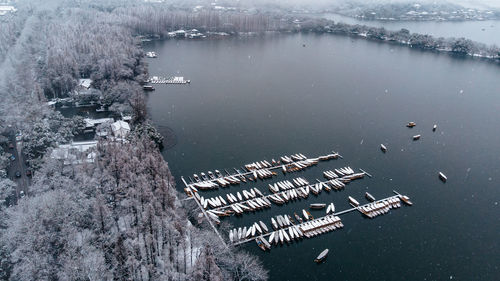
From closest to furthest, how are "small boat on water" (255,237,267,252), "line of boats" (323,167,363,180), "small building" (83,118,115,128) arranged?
"small boat on water" (255,237,267,252) → "line of boats" (323,167,363,180) → "small building" (83,118,115,128)

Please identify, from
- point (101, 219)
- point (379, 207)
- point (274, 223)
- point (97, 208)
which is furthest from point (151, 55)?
point (379, 207)

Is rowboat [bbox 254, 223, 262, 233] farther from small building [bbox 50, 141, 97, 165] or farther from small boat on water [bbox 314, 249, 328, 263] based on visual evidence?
small building [bbox 50, 141, 97, 165]

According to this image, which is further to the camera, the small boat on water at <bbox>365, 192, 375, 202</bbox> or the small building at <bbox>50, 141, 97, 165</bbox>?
the small boat on water at <bbox>365, 192, 375, 202</bbox>

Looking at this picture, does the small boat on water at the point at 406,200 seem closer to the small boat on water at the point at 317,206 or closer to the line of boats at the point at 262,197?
the line of boats at the point at 262,197

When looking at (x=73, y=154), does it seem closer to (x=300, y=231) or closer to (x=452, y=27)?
(x=300, y=231)

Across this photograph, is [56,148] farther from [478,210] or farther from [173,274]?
[478,210]

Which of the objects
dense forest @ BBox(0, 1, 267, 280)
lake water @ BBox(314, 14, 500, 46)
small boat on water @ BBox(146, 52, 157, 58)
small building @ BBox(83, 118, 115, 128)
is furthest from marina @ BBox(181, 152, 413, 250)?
lake water @ BBox(314, 14, 500, 46)

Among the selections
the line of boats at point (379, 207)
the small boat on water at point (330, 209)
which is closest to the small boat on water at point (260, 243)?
the small boat on water at point (330, 209)
